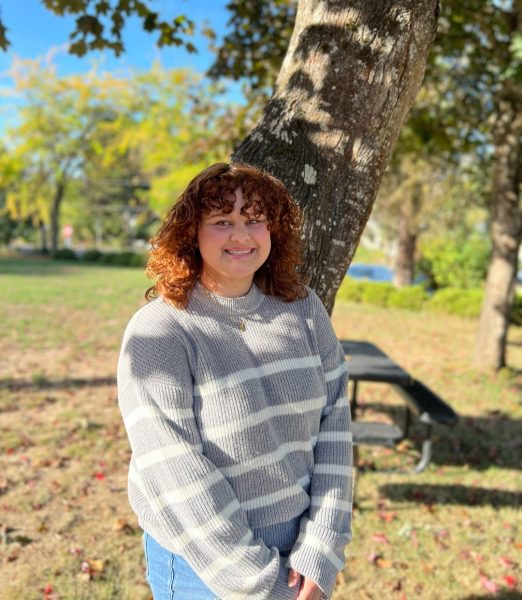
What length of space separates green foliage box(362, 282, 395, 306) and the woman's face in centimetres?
1671

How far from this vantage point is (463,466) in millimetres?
5531

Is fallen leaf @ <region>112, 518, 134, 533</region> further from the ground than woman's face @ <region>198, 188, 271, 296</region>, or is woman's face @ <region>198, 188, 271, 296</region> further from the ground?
woman's face @ <region>198, 188, 271, 296</region>

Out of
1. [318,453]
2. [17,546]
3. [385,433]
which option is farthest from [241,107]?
[318,453]

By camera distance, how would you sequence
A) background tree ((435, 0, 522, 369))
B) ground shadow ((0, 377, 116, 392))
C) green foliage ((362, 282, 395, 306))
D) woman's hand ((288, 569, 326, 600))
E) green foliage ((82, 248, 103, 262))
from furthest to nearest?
green foliage ((82, 248, 103, 262)) < green foliage ((362, 282, 395, 306)) < background tree ((435, 0, 522, 369)) < ground shadow ((0, 377, 116, 392)) < woman's hand ((288, 569, 326, 600))

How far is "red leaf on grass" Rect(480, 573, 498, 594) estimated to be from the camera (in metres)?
3.61

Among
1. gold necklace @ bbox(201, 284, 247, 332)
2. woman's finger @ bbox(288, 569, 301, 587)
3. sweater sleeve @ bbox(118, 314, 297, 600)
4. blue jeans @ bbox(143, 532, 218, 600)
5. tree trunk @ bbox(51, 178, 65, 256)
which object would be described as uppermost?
gold necklace @ bbox(201, 284, 247, 332)

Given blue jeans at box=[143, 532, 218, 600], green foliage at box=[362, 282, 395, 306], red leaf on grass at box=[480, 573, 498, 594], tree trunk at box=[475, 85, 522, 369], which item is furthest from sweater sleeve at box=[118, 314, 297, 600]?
green foliage at box=[362, 282, 395, 306]

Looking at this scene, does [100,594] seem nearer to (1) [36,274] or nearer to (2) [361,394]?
(2) [361,394]

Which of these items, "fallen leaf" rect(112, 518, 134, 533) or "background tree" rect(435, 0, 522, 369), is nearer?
"fallen leaf" rect(112, 518, 134, 533)

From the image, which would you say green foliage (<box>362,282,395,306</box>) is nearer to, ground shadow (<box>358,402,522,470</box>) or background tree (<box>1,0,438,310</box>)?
ground shadow (<box>358,402,522,470</box>)

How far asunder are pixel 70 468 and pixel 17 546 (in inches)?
49.6

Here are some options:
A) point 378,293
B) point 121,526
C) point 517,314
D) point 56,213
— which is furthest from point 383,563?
point 56,213

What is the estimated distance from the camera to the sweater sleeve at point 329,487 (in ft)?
5.49

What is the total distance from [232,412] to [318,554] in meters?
0.50
